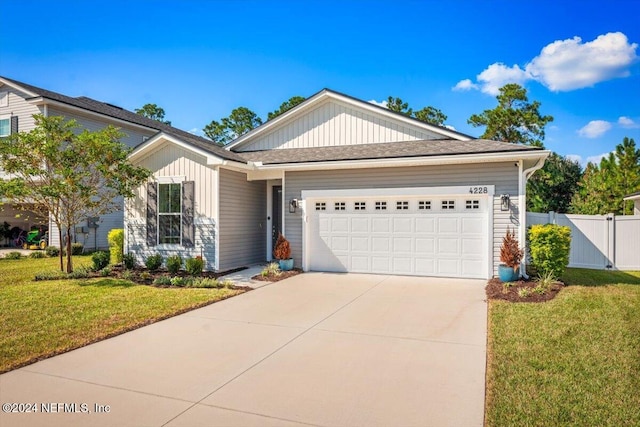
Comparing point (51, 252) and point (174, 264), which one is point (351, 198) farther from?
point (51, 252)

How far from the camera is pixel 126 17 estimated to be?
12.4 m

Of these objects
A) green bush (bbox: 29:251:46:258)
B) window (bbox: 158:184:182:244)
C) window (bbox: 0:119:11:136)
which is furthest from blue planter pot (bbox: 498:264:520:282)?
window (bbox: 0:119:11:136)

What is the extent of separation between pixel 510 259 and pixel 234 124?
31.5 m

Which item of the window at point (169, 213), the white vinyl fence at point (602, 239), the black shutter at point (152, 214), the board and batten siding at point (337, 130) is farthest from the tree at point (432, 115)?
the black shutter at point (152, 214)

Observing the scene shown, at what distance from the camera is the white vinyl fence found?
11.8m

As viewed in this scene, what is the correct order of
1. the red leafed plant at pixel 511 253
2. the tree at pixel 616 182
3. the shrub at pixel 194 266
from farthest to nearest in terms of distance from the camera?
the tree at pixel 616 182, the shrub at pixel 194 266, the red leafed plant at pixel 511 253

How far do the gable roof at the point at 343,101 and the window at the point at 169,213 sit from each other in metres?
3.28

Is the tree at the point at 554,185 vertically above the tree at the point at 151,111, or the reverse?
the tree at the point at 151,111

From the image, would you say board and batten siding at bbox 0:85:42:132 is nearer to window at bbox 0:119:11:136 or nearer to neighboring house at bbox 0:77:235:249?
neighboring house at bbox 0:77:235:249

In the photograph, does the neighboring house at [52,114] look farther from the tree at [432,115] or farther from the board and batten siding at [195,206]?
the tree at [432,115]

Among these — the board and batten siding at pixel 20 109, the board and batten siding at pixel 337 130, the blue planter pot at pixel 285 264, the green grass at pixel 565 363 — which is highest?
the board and batten siding at pixel 20 109

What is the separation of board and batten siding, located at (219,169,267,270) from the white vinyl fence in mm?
8193

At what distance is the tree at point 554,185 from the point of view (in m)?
23.7

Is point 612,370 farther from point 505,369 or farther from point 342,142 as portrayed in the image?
point 342,142
